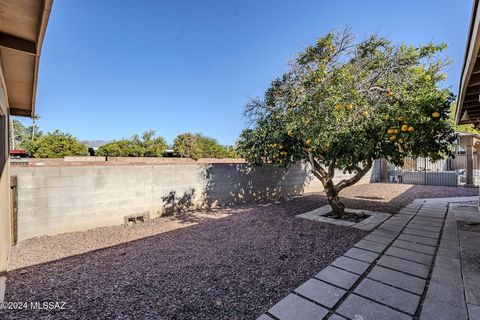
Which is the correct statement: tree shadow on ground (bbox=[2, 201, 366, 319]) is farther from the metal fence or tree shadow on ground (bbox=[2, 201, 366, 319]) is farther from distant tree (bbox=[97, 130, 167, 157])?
distant tree (bbox=[97, 130, 167, 157])

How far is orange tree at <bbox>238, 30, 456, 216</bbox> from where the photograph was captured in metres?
3.70

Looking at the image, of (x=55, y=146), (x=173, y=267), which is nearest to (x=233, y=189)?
(x=173, y=267)

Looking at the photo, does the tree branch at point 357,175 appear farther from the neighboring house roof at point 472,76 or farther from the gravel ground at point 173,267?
the neighboring house roof at point 472,76

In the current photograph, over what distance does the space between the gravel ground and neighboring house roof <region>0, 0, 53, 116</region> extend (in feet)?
9.04

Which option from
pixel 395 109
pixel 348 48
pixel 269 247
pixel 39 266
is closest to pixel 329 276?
pixel 269 247

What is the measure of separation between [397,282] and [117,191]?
566 cm

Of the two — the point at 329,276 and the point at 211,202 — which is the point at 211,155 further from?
the point at 329,276

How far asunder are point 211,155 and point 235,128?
10159 mm

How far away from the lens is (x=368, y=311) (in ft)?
6.41

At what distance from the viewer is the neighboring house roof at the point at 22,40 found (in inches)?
72.4

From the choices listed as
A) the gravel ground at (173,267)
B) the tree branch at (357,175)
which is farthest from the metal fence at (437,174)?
the gravel ground at (173,267)

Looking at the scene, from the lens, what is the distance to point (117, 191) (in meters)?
5.22

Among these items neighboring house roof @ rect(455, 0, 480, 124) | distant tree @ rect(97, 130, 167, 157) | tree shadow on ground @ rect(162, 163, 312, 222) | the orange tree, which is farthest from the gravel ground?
distant tree @ rect(97, 130, 167, 157)

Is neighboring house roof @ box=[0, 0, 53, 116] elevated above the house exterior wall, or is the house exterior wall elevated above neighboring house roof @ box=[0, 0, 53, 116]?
neighboring house roof @ box=[0, 0, 53, 116]
